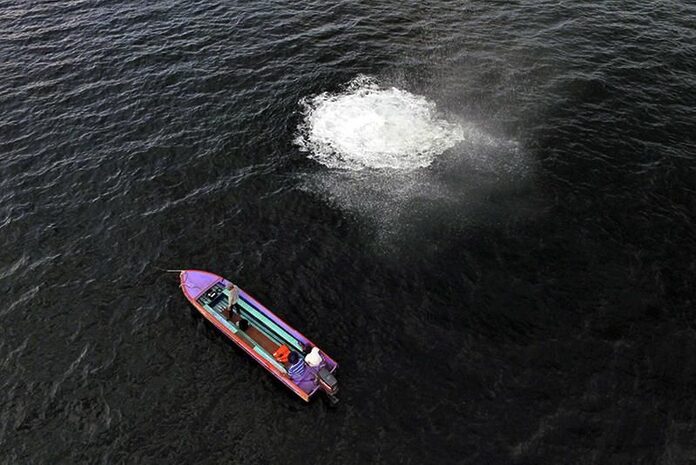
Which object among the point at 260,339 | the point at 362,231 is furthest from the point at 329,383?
the point at 362,231

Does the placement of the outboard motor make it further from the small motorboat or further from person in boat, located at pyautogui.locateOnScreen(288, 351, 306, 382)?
person in boat, located at pyautogui.locateOnScreen(288, 351, 306, 382)

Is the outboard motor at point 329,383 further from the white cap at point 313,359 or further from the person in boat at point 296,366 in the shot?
the person in boat at point 296,366

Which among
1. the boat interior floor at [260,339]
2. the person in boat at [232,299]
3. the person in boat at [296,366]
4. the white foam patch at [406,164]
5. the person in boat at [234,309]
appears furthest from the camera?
the white foam patch at [406,164]

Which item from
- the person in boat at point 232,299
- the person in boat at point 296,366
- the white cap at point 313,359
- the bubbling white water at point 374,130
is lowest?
the person in boat at point 296,366

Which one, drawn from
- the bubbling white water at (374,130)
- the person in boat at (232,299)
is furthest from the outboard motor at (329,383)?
the bubbling white water at (374,130)

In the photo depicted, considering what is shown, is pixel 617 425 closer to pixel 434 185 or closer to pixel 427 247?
pixel 427 247

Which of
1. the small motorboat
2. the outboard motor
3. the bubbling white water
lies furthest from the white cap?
the bubbling white water

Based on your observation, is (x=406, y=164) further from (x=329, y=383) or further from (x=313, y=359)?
(x=329, y=383)
